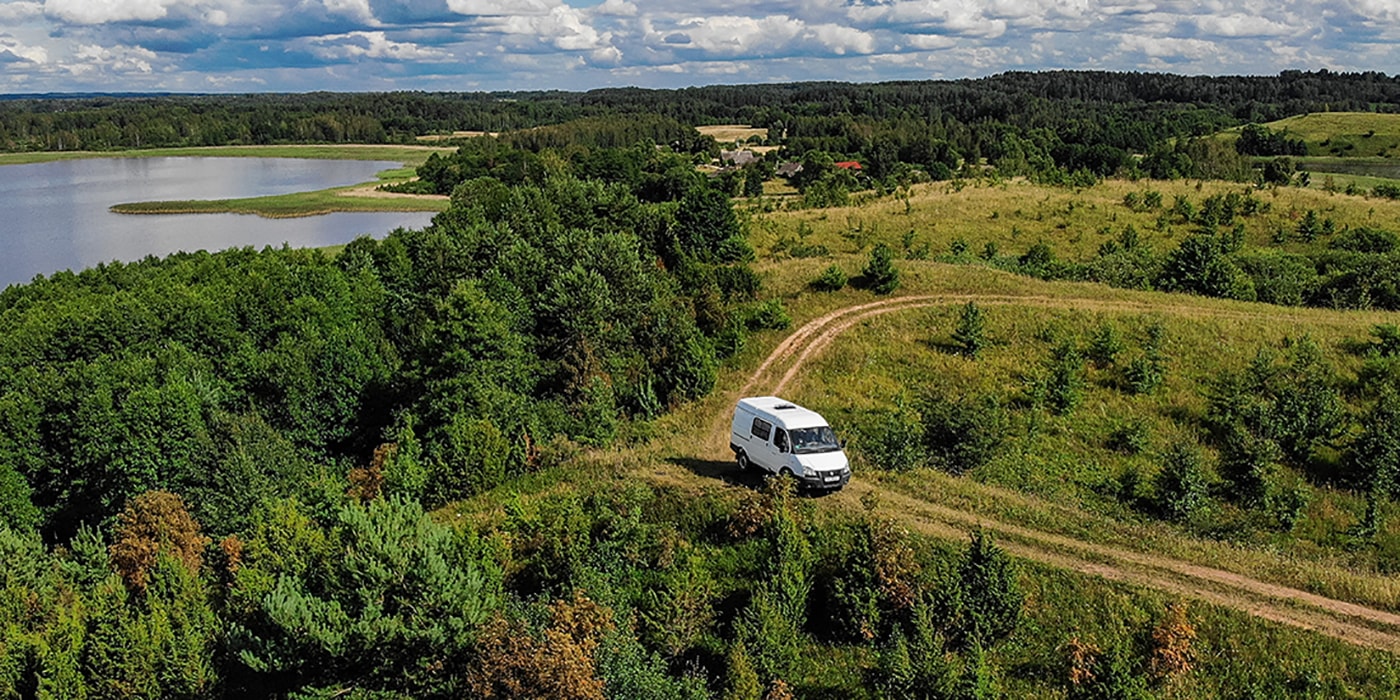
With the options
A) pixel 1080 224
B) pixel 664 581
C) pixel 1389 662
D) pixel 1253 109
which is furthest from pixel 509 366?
pixel 1253 109

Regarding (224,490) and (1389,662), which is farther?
(224,490)

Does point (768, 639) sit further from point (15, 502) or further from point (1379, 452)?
point (15, 502)

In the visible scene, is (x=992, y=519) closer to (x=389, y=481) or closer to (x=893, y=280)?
(x=389, y=481)

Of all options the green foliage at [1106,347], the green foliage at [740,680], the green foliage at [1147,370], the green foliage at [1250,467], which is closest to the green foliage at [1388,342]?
the green foliage at [1147,370]

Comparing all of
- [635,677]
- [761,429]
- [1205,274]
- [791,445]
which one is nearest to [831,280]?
[1205,274]

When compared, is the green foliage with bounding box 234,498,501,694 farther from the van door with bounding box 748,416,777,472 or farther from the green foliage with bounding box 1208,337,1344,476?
the green foliage with bounding box 1208,337,1344,476
